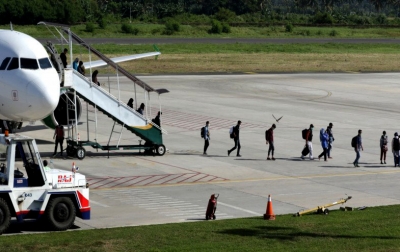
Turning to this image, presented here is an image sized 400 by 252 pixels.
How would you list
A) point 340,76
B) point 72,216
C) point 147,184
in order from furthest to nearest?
point 340,76 → point 147,184 → point 72,216

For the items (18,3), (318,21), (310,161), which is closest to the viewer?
(310,161)

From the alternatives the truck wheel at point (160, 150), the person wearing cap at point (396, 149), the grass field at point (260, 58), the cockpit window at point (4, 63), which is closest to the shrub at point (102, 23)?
the grass field at point (260, 58)

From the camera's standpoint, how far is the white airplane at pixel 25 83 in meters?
32.0

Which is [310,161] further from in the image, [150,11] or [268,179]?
[150,11]

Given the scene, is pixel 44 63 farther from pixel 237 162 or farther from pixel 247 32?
pixel 247 32

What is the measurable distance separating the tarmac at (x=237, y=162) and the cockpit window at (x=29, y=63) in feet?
17.8

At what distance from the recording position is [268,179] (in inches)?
1455

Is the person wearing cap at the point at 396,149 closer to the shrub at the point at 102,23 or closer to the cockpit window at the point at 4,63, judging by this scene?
the cockpit window at the point at 4,63

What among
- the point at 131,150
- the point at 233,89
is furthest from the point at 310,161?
the point at 233,89

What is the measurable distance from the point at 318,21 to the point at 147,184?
133m

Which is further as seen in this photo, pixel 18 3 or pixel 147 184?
pixel 18 3

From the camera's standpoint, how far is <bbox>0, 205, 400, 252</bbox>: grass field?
21.9 meters

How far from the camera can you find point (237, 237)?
23359mm

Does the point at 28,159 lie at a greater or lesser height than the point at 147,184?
greater
